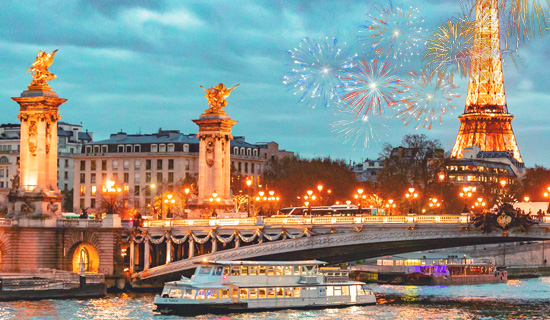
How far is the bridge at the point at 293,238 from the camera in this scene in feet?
260

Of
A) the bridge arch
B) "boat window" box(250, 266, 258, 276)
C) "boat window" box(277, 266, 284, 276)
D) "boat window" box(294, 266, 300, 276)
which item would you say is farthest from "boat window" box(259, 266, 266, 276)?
the bridge arch

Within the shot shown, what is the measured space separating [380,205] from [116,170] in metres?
40.7

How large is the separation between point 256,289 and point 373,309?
22.6 ft

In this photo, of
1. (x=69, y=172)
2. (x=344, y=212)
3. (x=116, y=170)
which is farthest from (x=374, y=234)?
(x=69, y=172)

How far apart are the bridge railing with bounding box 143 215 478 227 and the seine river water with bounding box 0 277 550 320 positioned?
514cm

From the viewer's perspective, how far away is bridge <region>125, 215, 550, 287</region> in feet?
260

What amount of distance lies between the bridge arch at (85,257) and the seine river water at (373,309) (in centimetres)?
453

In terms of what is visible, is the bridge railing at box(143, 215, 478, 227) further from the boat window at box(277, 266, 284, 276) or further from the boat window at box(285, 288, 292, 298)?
the boat window at box(285, 288, 292, 298)

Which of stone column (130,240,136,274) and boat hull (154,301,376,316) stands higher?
stone column (130,240,136,274)

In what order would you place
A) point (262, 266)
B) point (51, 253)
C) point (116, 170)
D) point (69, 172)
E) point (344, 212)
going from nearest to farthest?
point (262, 266)
point (51, 253)
point (344, 212)
point (116, 170)
point (69, 172)

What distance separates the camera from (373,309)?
77812 mm

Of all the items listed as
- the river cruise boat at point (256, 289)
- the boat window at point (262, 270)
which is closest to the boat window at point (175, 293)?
the river cruise boat at point (256, 289)

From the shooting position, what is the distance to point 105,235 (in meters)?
88.2

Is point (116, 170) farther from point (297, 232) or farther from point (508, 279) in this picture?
point (297, 232)
